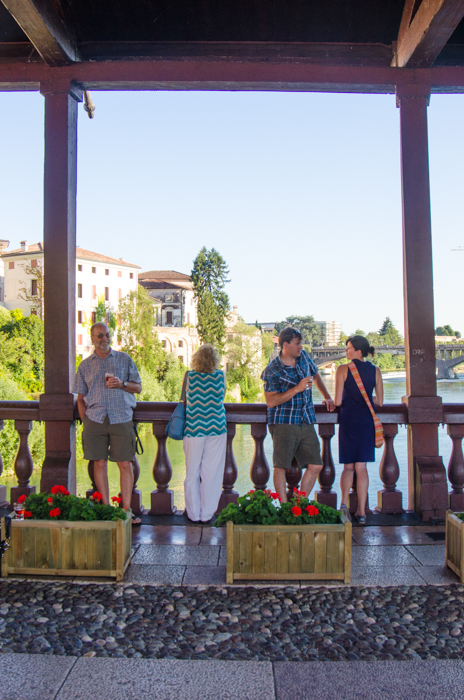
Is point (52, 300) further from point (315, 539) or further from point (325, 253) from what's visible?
point (325, 253)

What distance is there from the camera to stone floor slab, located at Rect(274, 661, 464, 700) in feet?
6.19

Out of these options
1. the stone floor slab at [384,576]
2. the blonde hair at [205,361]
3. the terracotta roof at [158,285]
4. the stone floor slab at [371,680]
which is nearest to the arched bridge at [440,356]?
the blonde hair at [205,361]

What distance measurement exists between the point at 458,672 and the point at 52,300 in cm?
317

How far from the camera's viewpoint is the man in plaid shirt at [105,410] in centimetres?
380

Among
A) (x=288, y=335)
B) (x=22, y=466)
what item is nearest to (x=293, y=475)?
(x=288, y=335)

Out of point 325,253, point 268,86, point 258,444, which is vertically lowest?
point 258,444

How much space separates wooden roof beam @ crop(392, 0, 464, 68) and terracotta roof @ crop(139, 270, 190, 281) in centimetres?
6458

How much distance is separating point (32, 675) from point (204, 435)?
2.01m

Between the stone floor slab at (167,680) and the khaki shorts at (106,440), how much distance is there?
70.4 inches

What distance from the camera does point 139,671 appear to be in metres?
2.03

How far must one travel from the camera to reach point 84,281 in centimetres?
5312

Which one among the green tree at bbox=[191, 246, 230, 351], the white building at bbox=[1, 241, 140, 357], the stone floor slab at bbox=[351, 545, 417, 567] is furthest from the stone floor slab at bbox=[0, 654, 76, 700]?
the green tree at bbox=[191, 246, 230, 351]

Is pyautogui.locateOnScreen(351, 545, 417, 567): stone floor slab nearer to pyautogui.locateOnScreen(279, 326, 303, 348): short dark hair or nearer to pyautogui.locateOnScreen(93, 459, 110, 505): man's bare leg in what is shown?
pyautogui.locateOnScreen(279, 326, 303, 348): short dark hair

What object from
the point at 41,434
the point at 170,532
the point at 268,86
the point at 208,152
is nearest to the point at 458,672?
the point at 170,532
